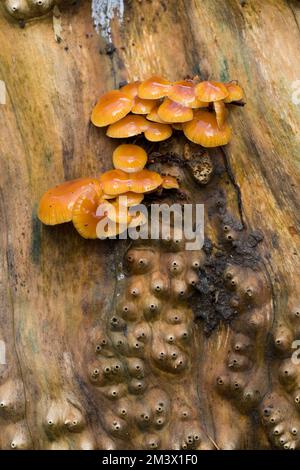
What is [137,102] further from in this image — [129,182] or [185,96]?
[129,182]

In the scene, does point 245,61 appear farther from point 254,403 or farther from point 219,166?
point 254,403

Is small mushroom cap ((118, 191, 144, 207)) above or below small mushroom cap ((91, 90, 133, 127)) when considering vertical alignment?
below

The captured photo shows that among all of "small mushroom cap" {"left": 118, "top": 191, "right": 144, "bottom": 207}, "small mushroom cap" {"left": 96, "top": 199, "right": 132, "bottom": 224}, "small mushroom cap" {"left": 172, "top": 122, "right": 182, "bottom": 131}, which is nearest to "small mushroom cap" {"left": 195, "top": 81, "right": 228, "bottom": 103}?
"small mushroom cap" {"left": 172, "top": 122, "right": 182, "bottom": 131}

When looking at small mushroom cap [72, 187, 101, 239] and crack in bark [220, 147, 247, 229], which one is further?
crack in bark [220, 147, 247, 229]

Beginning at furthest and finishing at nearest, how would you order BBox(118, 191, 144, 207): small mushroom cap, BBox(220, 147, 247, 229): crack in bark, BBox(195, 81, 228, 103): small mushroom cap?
BBox(220, 147, 247, 229): crack in bark < BBox(118, 191, 144, 207): small mushroom cap < BBox(195, 81, 228, 103): small mushroom cap

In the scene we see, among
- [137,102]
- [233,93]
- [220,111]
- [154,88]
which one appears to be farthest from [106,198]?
[233,93]

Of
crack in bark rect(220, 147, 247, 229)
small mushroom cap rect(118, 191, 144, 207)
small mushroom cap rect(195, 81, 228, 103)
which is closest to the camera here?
small mushroom cap rect(195, 81, 228, 103)

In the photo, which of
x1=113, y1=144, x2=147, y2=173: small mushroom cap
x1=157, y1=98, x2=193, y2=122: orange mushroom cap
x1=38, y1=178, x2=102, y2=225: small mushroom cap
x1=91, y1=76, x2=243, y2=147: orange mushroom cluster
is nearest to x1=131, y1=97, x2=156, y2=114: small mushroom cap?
x1=91, y1=76, x2=243, y2=147: orange mushroom cluster

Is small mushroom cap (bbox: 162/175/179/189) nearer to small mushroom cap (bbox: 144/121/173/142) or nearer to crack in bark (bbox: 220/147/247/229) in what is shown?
small mushroom cap (bbox: 144/121/173/142)
